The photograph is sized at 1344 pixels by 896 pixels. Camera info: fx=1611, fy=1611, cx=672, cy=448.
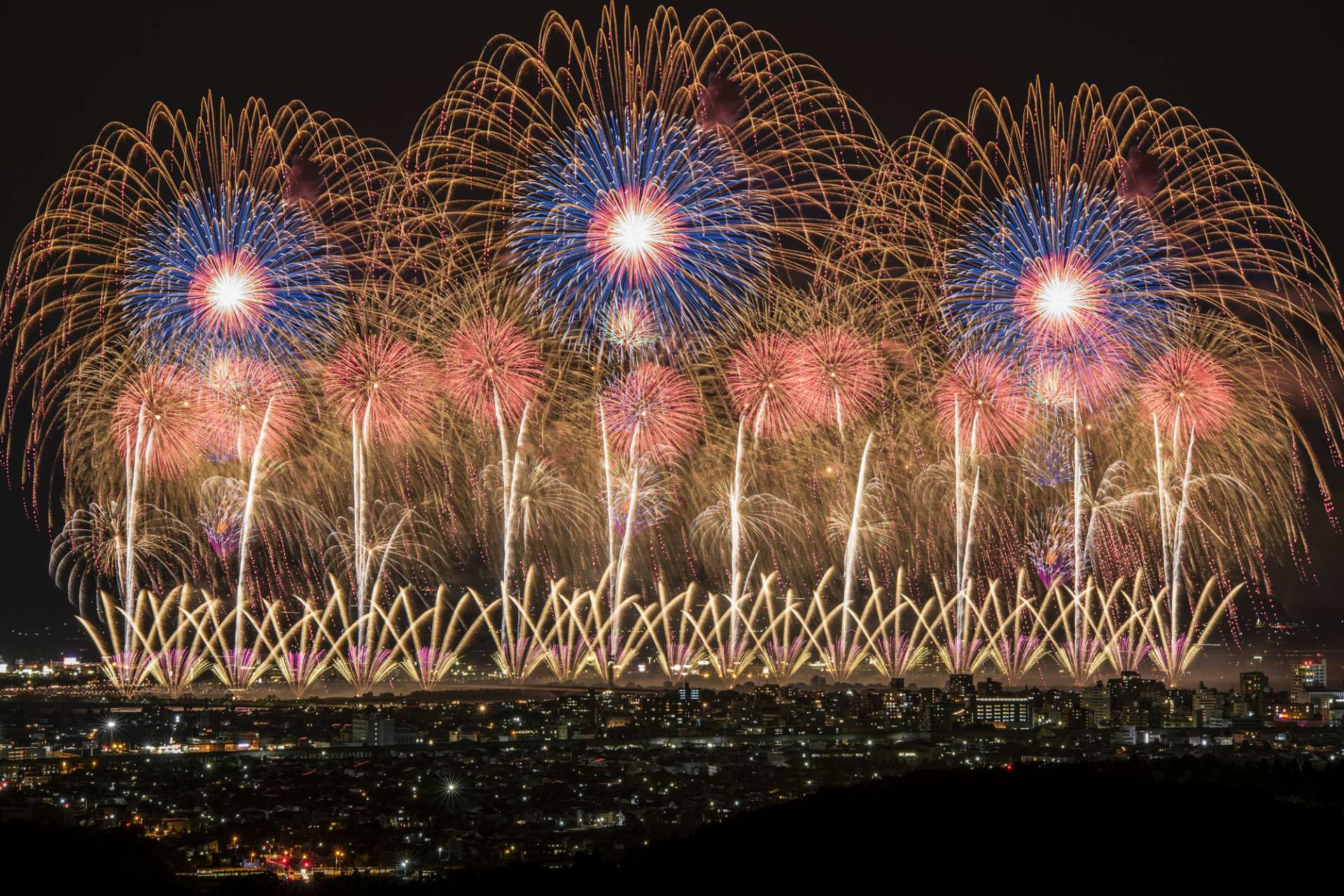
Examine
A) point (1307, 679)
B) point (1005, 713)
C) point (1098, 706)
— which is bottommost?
point (1005, 713)

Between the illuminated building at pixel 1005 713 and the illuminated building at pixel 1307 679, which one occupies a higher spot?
the illuminated building at pixel 1307 679

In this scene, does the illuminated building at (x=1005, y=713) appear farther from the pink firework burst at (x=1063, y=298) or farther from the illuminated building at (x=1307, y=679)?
the pink firework burst at (x=1063, y=298)

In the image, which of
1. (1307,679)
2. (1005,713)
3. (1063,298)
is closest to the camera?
(1063,298)

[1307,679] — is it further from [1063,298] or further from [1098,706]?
[1063,298]

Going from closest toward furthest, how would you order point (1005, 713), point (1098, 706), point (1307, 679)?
point (1098, 706), point (1005, 713), point (1307, 679)

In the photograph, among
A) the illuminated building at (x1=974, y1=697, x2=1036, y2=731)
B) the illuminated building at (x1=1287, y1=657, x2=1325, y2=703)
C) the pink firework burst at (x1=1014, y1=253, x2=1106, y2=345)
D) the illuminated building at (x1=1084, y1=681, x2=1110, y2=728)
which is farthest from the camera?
the illuminated building at (x1=1287, y1=657, x2=1325, y2=703)

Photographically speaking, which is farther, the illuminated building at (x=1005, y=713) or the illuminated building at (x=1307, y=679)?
the illuminated building at (x=1307, y=679)

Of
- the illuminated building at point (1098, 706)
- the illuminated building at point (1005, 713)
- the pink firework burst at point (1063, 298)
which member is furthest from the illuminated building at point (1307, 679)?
the pink firework burst at point (1063, 298)

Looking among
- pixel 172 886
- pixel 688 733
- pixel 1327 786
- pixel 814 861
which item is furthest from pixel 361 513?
pixel 688 733

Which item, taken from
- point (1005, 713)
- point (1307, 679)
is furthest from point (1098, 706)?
point (1307, 679)

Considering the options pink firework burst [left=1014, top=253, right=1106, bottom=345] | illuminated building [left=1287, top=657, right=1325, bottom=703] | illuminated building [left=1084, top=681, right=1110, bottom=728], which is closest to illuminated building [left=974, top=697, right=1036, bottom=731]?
illuminated building [left=1084, top=681, right=1110, bottom=728]

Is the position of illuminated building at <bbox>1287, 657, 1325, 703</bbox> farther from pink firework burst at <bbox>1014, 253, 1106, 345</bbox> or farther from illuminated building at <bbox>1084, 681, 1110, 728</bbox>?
pink firework burst at <bbox>1014, 253, 1106, 345</bbox>

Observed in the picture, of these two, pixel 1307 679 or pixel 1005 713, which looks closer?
pixel 1005 713
